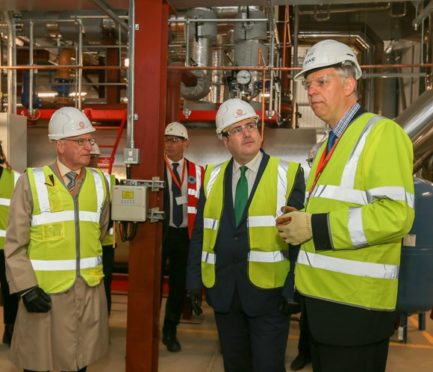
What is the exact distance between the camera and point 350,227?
5.98ft

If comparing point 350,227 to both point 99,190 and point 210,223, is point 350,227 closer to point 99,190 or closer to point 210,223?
point 210,223

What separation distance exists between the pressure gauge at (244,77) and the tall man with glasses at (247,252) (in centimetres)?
255

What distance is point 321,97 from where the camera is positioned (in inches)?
79.0

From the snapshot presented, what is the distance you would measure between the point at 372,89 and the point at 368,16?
146 cm

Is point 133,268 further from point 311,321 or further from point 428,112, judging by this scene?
point 428,112

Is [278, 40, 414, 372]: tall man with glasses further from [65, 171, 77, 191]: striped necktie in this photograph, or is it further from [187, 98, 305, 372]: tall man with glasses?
[65, 171, 77, 191]: striped necktie

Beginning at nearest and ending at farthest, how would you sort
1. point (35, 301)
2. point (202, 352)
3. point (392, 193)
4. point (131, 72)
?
point (392, 193) < point (35, 301) < point (131, 72) < point (202, 352)

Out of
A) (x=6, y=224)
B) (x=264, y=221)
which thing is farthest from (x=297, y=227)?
(x=6, y=224)

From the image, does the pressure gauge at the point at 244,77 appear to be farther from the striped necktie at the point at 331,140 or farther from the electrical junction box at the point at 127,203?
the striped necktie at the point at 331,140

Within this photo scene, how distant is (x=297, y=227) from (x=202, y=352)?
300 cm

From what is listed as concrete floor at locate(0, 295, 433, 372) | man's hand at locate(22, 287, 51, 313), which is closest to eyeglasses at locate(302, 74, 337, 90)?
man's hand at locate(22, 287, 51, 313)

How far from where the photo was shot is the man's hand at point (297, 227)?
194 cm

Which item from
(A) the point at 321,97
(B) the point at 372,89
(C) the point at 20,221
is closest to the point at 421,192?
(A) the point at 321,97

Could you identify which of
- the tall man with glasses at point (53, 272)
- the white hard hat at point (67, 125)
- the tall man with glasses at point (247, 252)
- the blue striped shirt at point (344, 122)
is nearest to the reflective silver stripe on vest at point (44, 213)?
the tall man with glasses at point (53, 272)
